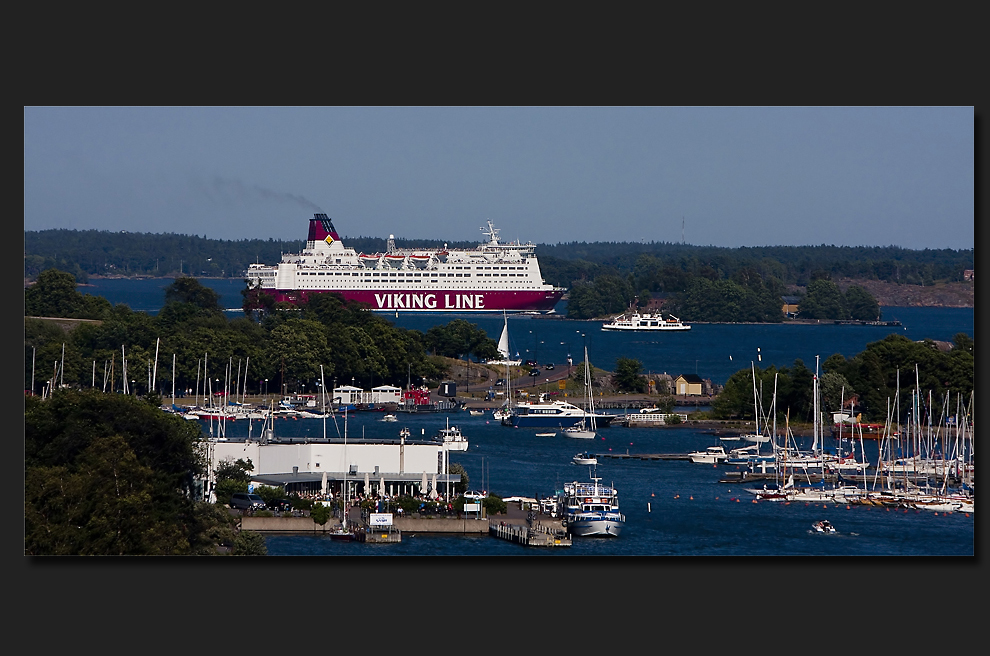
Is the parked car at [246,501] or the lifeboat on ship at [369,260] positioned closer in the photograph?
the parked car at [246,501]

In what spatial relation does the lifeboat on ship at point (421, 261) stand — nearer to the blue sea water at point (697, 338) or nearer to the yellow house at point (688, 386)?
the blue sea water at point (697, 338)

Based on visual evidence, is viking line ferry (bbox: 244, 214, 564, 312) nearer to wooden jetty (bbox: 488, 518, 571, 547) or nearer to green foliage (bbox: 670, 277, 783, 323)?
green foliage (bbox: 670, 277, 783, 323)

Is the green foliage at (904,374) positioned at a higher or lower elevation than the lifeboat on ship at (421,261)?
lower

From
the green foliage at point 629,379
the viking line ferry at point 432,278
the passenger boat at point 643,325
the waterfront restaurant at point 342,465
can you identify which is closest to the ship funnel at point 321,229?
the viking line ferry at point 432,278

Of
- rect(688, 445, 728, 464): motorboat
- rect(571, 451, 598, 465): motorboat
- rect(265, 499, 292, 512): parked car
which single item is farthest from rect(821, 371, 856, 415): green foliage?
rect(265, 499, 292, 512): parked car

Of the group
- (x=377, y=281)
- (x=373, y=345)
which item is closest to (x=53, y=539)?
(x=373, y=345)
